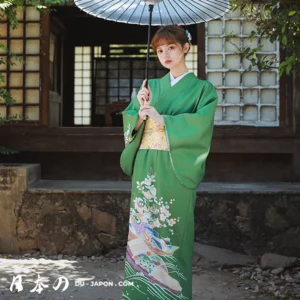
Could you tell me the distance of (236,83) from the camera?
7.24m

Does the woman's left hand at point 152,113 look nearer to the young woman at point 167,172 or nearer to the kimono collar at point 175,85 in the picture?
the young woman at point 167,172

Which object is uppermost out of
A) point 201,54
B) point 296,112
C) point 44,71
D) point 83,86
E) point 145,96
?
point 83,86

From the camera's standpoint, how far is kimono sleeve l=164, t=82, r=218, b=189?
321cm

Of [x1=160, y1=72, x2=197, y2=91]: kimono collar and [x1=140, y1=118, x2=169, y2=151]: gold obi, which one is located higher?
[x1=160, y1=72, x2=197, y2=91]: kimono collar

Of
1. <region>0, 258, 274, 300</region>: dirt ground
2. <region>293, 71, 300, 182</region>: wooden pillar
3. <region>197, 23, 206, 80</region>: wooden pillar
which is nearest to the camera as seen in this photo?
<region>0, 258, 274, 300</region>: dirt ground

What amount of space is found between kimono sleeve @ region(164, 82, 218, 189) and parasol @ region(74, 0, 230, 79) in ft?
2.54

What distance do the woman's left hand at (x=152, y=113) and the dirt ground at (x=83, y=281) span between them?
1.94 metres

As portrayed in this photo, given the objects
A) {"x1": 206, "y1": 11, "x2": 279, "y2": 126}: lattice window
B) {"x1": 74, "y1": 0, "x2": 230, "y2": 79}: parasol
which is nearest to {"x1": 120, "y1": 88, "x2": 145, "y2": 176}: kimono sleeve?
{"x1": 74, "y1": 0, "x2": 230, "y2": 79}: parasol

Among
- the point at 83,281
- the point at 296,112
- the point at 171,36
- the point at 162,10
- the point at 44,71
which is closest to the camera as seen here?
the point at 171,36

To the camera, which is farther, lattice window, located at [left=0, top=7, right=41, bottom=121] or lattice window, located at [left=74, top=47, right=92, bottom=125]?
lattice window, located at [left=74, top=47, right=92, bottom=125]

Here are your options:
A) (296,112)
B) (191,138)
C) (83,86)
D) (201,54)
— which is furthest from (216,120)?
(83,86)

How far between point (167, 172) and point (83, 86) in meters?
9.02

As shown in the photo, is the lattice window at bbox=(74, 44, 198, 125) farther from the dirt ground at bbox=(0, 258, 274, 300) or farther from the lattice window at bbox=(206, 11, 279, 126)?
the dirt ground at bbox=(0, 258, 274, 300)

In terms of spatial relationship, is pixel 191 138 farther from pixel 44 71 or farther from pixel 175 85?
pixel 44 71
